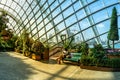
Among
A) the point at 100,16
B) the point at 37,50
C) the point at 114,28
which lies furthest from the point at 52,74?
the point at 100,16

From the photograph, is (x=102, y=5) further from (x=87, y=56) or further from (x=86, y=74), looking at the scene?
(x=86, y=74)

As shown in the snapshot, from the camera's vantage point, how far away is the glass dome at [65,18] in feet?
90.5

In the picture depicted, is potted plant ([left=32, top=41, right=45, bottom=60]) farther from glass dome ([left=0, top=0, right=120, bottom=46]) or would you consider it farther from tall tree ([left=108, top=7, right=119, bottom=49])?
tall tree ([left=108, top=7, right=119, bottom=49])

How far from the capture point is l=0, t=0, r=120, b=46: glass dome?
27594 millimetres

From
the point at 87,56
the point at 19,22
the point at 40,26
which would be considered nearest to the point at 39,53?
the point at 87,56

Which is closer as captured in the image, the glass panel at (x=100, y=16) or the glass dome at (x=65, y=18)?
the glass panel at (x=100, y=16)

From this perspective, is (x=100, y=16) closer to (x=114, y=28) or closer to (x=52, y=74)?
(x=114, y=28)

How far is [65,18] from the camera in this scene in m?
31.4

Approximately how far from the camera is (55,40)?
3347 cm

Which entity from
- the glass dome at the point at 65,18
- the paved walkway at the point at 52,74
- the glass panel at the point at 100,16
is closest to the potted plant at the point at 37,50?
the paved walkway at the point at 52,74

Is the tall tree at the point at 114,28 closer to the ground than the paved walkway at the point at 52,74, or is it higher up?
higher up

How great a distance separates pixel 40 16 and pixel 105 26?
38.1 ft

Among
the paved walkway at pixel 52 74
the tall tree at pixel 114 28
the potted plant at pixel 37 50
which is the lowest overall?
the paved walkway at pixel 52 74

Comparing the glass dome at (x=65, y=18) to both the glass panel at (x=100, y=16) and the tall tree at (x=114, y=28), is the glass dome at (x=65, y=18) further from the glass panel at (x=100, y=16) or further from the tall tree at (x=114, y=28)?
the tall tree at (x=114, y=28)
